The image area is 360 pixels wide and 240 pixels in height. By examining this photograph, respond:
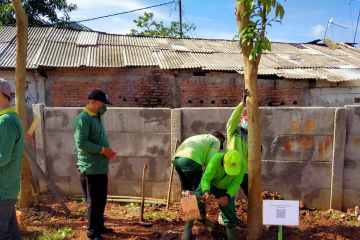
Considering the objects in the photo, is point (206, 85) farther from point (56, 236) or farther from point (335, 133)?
point (56, 236)

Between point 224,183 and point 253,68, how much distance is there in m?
1.30

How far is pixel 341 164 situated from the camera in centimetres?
493

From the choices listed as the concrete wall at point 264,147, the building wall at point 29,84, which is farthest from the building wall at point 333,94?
the building wall at point 29,84

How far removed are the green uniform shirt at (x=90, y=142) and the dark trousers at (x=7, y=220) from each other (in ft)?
3.43

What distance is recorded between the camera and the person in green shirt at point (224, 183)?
12.0 ft

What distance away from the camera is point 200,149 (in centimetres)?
431

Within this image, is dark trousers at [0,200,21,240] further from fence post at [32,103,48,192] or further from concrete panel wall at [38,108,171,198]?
fence post at [32,103,48,192]

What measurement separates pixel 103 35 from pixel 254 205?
10.0m

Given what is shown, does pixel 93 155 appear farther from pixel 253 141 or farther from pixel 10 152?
pixel 253 141

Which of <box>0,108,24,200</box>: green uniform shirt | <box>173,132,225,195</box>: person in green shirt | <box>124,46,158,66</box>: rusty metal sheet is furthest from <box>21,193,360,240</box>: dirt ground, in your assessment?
<box>124,46,158,66</box>: rusty metal sheet

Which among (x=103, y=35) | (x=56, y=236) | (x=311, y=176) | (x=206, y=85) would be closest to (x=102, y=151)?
(x=56, y=236)

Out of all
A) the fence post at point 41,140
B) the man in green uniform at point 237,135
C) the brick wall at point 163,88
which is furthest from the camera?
the brick wall at point 163,88

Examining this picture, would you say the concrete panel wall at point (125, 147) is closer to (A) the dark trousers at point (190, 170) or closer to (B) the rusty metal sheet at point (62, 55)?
(A) the dark trousers at point (190, 170)

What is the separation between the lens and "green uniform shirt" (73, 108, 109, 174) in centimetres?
389
